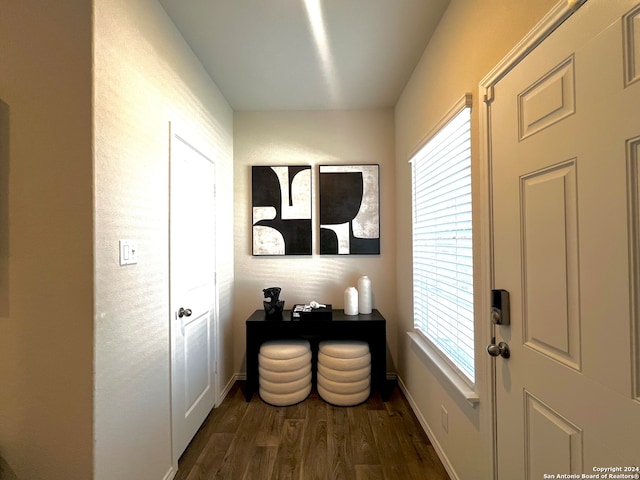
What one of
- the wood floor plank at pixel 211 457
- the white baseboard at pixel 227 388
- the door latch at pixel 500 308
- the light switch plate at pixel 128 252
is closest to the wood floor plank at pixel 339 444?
the wood floor plank at pixel 211 457

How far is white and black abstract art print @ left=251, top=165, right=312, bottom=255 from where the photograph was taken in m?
2.64

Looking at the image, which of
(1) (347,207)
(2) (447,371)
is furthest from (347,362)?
(1) (347,207)

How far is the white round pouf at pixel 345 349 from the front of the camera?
2.21 m

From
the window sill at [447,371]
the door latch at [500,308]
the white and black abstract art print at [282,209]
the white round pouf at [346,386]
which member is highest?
the white and black abstract art print at [282,209]

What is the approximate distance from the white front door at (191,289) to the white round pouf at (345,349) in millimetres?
934

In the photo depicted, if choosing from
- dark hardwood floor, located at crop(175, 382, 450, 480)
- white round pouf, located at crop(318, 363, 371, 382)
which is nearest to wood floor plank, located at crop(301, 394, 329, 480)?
dark hardwood floor, located at crop(175, 382, 450, 480)

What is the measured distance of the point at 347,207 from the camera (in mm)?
2635

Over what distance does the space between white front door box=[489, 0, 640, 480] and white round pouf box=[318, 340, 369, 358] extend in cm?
121

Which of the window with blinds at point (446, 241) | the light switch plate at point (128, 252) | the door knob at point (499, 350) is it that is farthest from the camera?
the window with blinds at point (446, 241)

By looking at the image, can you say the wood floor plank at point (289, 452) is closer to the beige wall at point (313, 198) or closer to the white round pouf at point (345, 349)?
the white round pouf at point (345, 349)

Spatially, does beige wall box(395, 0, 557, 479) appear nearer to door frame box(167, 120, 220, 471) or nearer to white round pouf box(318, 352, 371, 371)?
white round pouf box(318, 352, 371, 371)

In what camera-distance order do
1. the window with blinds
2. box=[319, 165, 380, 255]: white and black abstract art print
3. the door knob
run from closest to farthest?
1. the door knob
2. the window with blinds
3. box=[319, 165, 380, 255]: white and black abstract art print

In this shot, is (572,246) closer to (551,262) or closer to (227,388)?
(551,262)

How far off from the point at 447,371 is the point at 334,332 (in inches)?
44.9
